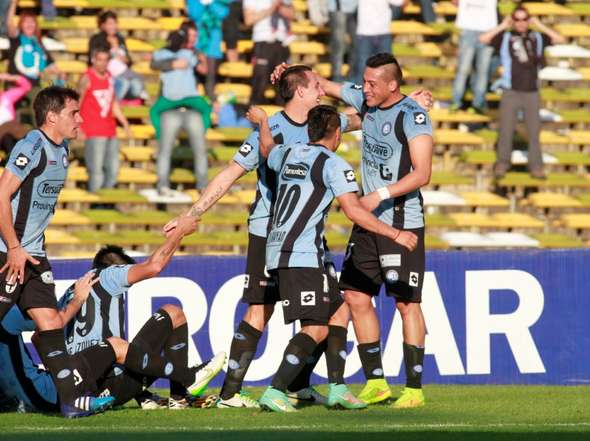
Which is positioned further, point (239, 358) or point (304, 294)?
point (239, 358)

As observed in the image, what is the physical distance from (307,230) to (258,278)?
0.84 metres

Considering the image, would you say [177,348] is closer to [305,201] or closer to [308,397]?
[308,397]

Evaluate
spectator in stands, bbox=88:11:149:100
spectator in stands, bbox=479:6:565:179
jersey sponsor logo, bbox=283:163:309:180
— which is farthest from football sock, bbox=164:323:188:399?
spectator in stands, bbox=479:6:565:179

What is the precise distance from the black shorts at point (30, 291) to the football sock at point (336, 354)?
1986 mm

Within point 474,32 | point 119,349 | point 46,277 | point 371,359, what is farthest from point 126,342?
point 474,32

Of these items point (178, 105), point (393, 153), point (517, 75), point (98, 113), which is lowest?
point (393, 153)

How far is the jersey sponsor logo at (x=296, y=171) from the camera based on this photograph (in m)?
9.98

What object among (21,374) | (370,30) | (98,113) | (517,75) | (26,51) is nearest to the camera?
(21,374)

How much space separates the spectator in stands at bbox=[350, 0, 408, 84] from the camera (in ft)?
61.5

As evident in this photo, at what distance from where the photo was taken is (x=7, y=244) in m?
9.72

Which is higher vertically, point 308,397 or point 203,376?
point 203,376

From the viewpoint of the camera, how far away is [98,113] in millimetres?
17219

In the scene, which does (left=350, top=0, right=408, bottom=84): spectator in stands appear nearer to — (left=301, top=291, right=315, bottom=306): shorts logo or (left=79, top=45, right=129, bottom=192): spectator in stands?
(left=79, top=45, right=129, bottom=192): spectator in stands

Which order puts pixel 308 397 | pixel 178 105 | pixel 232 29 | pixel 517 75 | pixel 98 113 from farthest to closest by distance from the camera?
pixel 232 29 → pixel 517 75 → pixel 178 105 → pixel 98 113 → pixel 308 397
